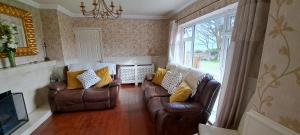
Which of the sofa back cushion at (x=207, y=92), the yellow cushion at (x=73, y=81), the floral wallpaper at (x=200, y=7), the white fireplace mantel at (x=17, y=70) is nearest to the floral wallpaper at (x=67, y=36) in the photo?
the yellow cushion at (x=73, y=81)

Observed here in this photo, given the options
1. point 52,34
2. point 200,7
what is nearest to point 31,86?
point 52,34

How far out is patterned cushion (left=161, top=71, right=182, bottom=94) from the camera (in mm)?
2518

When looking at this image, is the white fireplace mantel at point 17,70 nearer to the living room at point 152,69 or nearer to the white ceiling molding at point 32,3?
the living room at point 152,69

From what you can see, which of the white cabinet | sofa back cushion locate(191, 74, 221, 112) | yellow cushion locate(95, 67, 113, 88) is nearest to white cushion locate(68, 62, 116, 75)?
yellow cushion locate(95, 67, 113, 88)

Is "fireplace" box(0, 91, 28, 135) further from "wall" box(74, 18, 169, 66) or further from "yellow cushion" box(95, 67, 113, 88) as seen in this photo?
"wall" box(74, 18, 169, 66)

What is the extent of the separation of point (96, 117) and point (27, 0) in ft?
8.74

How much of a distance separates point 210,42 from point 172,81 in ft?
3.44

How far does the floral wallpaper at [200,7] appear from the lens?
84.7 inches

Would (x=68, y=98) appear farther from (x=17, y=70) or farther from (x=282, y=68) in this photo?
(x=282, y=68)

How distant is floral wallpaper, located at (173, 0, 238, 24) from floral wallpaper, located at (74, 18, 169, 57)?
41.0 inches

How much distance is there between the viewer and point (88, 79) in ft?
9.93

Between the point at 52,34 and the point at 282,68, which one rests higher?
the point at 52,34

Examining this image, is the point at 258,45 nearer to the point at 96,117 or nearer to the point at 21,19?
the point at 96,117

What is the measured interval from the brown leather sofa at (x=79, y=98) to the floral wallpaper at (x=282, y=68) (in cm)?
254
